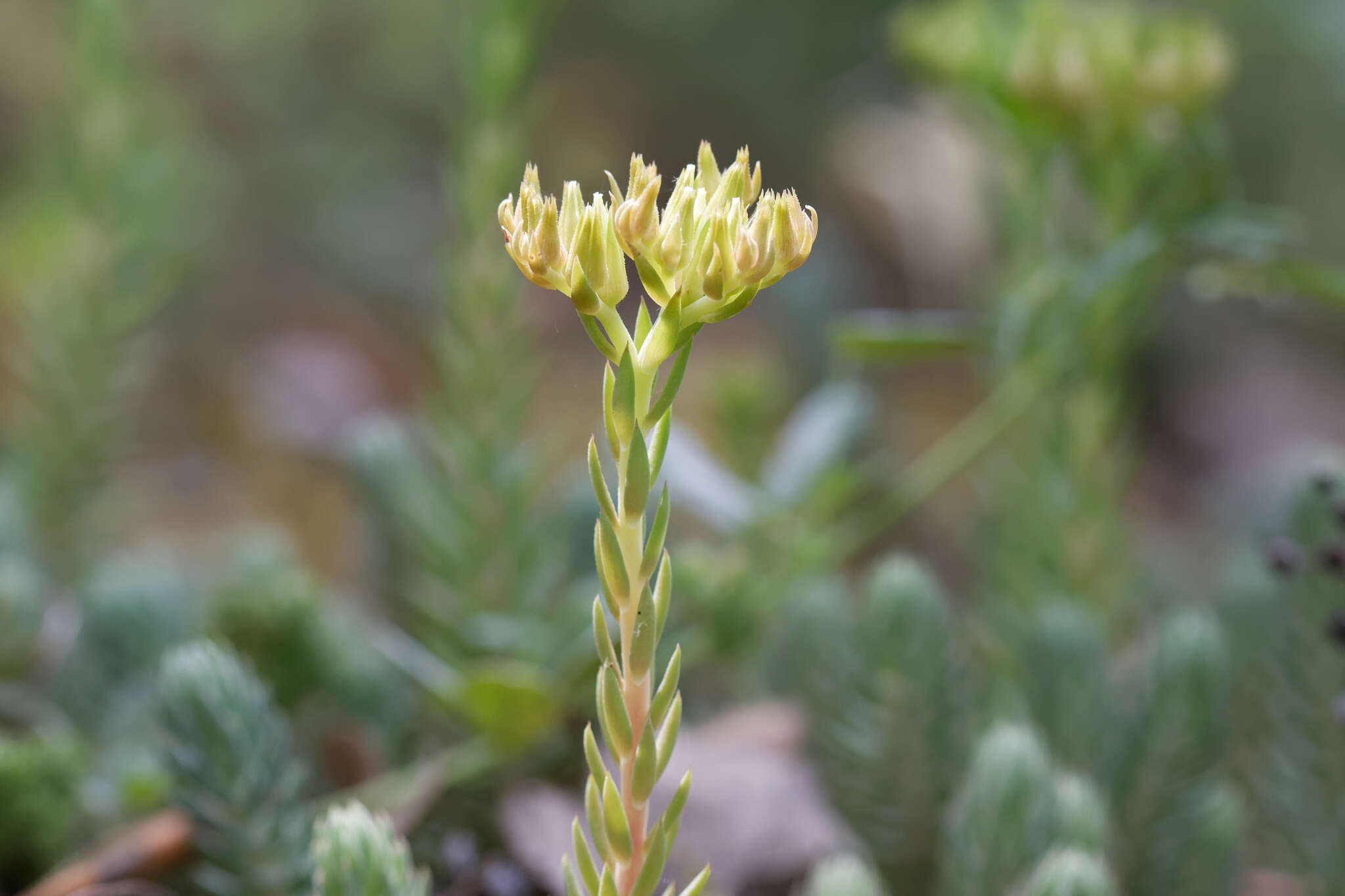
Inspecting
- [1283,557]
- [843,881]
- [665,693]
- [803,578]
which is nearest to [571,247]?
[665,693]

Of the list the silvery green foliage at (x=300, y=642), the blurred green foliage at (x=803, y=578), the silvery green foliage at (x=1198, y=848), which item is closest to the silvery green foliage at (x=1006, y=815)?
the blurred green foliage at (x=803, y=578)

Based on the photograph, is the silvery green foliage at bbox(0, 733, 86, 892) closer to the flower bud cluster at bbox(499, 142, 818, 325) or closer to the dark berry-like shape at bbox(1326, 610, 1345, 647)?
the flower bud cluster at bbox(499, 142, 818, 325)

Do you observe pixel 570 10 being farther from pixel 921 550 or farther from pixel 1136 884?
pixel 1136 884

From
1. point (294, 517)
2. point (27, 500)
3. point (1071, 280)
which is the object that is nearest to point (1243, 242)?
point (1071, 280)

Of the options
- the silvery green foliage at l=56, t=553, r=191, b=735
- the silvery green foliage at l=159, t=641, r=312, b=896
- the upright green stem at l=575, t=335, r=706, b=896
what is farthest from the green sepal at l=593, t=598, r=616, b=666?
the silvery green foliage at l=56, t=553, r=191, b=735

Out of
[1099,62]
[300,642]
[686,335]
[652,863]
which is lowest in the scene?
[652,863]

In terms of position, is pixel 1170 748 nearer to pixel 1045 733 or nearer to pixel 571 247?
pixel 1045 733
